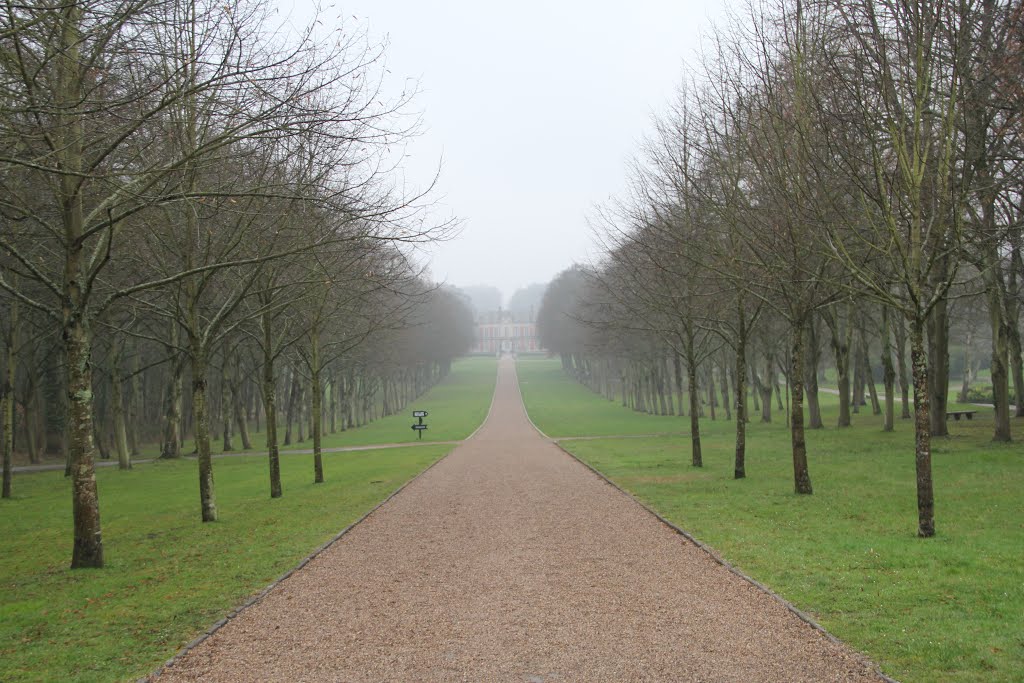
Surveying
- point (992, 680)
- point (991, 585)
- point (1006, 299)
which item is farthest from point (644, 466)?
point (992, 680)

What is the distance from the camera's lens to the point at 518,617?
316 inches

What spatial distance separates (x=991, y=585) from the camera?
8234mm

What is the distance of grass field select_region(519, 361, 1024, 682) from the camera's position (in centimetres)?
669

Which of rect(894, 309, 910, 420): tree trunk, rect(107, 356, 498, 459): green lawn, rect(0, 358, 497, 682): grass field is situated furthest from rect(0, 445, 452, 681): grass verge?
rect(894, 309, 910, 420): tree trunk

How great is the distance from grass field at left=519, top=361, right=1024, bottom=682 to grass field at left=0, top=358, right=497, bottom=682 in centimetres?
612

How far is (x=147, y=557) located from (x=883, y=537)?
10.7 meters

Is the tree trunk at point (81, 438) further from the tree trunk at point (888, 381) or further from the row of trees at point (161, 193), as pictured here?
the tree trunk at point (888, 381)

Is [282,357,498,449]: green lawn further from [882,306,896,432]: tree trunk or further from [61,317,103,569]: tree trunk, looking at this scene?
[61,317,103,569]: tree trunk

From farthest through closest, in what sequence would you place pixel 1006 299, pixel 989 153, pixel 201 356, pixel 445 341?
pixel 445 341, pixel 1006 299, pixel 989 153, pixel 201 356

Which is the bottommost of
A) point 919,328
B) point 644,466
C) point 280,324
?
point 644,466

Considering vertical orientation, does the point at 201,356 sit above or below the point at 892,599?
above

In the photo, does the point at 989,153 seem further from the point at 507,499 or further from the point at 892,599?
the point at 892,599

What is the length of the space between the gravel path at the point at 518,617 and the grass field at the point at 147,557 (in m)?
0.61

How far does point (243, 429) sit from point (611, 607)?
3708 cm
